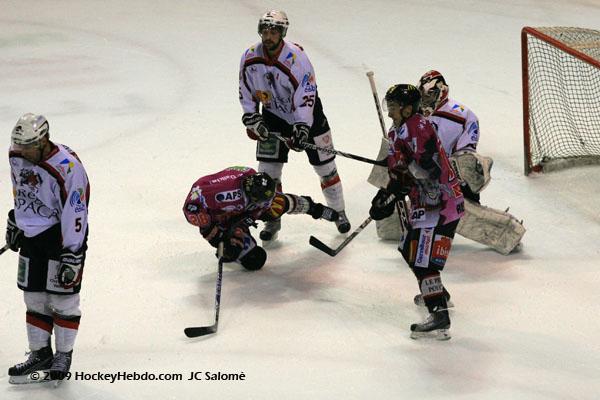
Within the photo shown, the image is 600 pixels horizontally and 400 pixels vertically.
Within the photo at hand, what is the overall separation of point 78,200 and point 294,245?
171cm

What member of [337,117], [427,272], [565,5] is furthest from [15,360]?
[565,5]

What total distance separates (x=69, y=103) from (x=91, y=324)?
3.17m

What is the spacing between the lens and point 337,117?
666 centimetres

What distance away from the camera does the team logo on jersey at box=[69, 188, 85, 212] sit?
3383 mm

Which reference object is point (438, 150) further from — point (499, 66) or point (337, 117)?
point (499, 66)

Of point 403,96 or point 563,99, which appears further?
point 563,99

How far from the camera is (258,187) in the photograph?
4328 mm

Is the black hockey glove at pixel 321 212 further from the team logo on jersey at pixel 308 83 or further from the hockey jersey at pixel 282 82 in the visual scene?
the team logo on jersey at pixel 308 83

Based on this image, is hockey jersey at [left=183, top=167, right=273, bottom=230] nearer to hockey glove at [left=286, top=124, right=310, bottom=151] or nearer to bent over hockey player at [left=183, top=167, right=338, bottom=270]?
bent over hockey player at [left=183, top=167, right=338, bottom=270]

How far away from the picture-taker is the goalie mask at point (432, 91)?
183 inches

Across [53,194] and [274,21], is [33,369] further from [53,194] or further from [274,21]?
[274,21]

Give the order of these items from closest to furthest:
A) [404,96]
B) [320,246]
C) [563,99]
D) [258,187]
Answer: [404,96] → [258,187] → [320,246] → [563,99]

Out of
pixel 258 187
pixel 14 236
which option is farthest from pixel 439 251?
pixel 14 236

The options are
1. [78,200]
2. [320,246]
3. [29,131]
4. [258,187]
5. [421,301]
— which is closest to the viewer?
[29,131]
